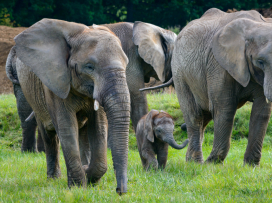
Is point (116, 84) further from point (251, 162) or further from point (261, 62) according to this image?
point (251, 162)

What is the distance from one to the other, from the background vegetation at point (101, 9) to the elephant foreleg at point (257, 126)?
17074 mm

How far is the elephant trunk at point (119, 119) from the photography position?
12.9 feet

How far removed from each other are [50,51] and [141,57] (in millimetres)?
3720

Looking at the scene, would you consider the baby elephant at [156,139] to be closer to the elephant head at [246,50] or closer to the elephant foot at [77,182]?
the elephant head at [246,50]

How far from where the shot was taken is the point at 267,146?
8172mm

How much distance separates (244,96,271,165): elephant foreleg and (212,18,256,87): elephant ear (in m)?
0.54

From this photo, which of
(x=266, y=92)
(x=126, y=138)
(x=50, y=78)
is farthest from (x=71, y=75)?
(x=266, y=92)

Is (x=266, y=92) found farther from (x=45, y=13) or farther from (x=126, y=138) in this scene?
(x=45, y=13)

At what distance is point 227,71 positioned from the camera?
5289 mm

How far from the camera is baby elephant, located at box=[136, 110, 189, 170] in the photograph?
590 centimetres

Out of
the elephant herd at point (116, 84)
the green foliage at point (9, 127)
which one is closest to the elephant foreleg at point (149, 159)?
the elephant herd at point (116, 84)

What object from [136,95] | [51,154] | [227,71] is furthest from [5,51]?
[227,71]

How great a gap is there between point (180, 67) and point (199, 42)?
0.68 m

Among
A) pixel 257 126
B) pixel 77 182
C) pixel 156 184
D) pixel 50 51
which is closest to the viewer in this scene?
pixel 50 51
